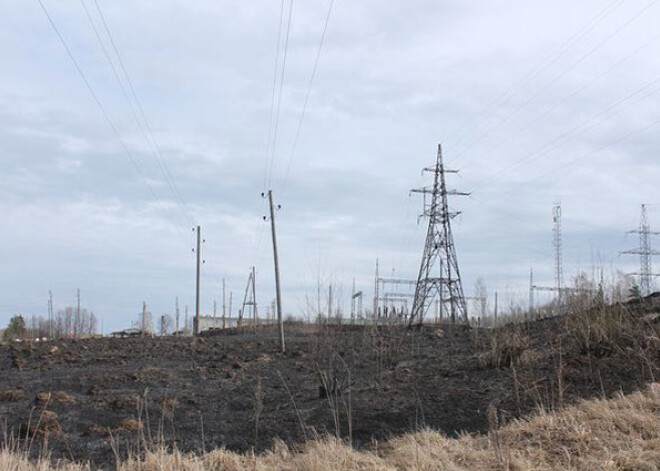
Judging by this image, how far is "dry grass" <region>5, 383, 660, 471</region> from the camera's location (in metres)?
6.52

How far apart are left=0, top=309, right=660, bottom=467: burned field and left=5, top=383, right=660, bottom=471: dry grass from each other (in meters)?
0.37

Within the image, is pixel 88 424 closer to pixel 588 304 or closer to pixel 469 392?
pixel 469 392

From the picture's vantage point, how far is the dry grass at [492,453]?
6516 millimetres

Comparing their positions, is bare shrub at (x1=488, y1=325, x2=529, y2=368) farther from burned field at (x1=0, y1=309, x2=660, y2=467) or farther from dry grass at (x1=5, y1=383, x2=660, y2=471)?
dry grass at (x1=5, y1=383, x2=660, y2=471)

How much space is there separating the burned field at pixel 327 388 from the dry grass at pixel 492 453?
37cm

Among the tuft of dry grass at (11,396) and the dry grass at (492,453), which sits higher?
the tuft of dry grass at (11,396)

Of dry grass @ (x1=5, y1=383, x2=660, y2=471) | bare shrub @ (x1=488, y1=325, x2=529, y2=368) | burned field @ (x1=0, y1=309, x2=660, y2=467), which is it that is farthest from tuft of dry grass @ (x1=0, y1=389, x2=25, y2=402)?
bare shrub @ (x1=488, y1=325, x2=529, y2=368)

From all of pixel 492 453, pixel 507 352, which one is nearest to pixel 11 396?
pixel 492 453

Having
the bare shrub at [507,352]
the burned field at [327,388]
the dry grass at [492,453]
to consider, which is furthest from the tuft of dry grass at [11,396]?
the bare shrub at [507,352]

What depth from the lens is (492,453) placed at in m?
6.89

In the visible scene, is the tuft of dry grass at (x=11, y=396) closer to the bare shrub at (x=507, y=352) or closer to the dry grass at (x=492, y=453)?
the dry grass at (x=492, y=453)

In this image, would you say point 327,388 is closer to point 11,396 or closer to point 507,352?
point 507,352

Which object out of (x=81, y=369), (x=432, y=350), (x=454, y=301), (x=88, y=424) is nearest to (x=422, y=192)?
(x=454, y=301)

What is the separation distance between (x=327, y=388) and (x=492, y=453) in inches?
128
